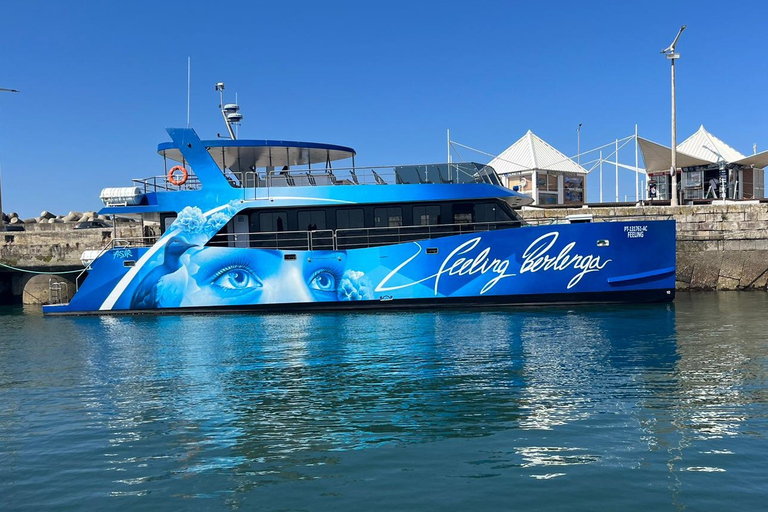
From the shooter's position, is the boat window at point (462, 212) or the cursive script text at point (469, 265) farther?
the boat window at point (462, 212)

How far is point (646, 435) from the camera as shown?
661cm

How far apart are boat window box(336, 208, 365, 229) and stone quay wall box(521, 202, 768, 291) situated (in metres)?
8.73

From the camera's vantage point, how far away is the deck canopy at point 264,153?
1947 cm

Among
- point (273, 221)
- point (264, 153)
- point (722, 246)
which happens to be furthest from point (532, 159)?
point (273, 221)

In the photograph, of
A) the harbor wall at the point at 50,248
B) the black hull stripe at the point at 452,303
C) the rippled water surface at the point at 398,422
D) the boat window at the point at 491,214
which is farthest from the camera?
the harbor wall at the point at 50,248

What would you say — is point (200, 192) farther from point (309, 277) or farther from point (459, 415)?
point (459, 415)

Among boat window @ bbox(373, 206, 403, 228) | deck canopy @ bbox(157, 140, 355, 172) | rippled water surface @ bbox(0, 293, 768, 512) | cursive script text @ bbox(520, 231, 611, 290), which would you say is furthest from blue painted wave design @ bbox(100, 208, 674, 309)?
rippled water surface @ bbox(0, 293, 768, 512)

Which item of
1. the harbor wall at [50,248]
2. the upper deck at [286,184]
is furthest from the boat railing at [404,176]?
the harbor wall at [50,248]

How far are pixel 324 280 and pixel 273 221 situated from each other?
2511mm

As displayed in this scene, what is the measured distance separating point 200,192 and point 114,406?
11.7 meters

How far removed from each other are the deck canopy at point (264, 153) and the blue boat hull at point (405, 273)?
9.34 ft

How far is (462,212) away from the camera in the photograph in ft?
61.9

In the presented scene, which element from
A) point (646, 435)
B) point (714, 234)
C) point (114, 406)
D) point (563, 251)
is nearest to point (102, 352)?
point (114, 406)

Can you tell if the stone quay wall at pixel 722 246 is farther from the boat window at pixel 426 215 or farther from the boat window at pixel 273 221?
the boat window at pixel 273 221
